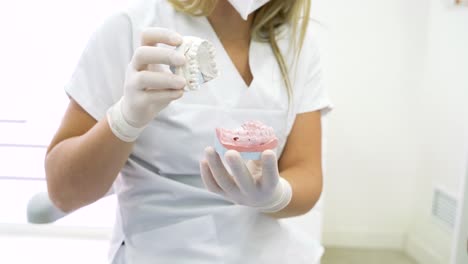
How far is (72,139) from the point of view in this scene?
86cm

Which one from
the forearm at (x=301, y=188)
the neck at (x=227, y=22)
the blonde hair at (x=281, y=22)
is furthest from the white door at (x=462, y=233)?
the neck at (x=227, y=22)

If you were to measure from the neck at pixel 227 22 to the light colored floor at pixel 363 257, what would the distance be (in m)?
1.50

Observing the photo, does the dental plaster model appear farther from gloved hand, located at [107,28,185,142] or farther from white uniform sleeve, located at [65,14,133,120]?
white uniform sleeve, located at [65,14,133,120]

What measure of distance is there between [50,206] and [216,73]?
55cm

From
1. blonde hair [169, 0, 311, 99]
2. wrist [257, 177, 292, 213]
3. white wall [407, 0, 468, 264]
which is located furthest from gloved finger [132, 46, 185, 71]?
white wall [407, 0, 468, 264]

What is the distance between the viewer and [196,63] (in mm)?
727

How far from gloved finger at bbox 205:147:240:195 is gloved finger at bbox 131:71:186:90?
0.34 ft

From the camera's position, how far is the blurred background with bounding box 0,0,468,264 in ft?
6.15

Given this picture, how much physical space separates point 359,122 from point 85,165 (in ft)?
5.53

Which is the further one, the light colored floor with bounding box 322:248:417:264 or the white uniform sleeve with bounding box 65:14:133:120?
the light colored floor with bounding box 322:248:417:264

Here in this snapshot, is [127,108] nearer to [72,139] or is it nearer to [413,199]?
[72,139]

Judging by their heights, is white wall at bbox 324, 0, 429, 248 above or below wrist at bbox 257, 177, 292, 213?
below

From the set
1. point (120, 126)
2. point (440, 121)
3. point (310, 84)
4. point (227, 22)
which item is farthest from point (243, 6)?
point (440, 121)

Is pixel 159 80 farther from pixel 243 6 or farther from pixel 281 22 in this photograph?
pixel 281 22
